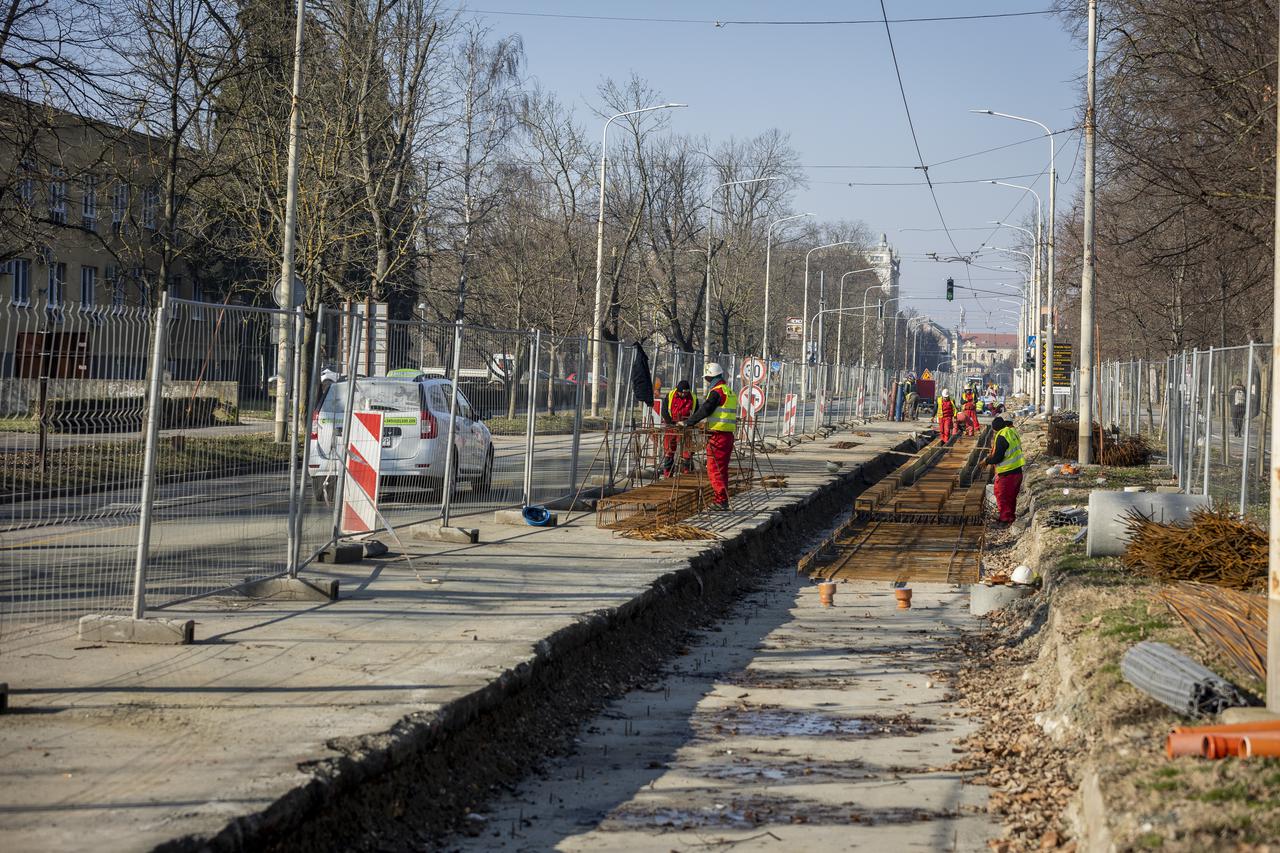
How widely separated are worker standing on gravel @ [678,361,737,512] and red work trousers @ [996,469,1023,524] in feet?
18.1

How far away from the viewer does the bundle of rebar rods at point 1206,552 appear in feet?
37.3

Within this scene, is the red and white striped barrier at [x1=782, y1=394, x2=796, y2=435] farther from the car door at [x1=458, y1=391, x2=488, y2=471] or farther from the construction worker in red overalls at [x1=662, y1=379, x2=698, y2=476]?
the car door at [x1=458, y1=391, x2=488, y2=471]

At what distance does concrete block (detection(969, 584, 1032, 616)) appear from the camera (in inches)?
574

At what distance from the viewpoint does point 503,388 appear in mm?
18203

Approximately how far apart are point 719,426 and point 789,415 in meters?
25.9

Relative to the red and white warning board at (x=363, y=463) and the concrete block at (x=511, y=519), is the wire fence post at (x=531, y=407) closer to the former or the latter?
the concrete block at (x=511, y=519)

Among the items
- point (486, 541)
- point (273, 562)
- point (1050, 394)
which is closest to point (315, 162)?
point (486, 541)

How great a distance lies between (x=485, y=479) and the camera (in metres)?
17.3

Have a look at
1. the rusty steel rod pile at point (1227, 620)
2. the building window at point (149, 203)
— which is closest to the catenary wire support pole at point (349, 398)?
the rusty steel rod pile at point (1227, 620)

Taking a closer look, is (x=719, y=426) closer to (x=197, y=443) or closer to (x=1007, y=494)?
(x=1007, y=494)

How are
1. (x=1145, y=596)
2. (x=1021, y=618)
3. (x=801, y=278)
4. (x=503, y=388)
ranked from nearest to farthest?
1. (x=1145, y=596)
2. (x=1021, y=618)
3. (x=503, y=388)
4. (x=801, y=278)

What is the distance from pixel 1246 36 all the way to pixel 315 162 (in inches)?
704

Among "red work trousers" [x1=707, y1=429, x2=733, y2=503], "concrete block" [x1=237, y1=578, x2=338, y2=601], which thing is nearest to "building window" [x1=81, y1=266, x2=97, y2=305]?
"red work trousers" [x1=707, y1=429, x2=733, y2=503]

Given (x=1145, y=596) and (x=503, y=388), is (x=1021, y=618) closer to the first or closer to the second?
(x=1145, y=596)
